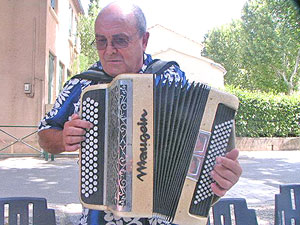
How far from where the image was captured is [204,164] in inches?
65.5

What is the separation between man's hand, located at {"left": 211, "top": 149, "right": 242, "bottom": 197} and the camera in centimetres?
164

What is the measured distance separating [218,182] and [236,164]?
115 millimetres

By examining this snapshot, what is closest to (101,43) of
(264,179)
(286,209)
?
(286,209)

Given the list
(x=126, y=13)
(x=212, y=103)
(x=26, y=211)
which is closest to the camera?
(x=212, y=103)

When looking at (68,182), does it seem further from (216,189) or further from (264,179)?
(216,189)

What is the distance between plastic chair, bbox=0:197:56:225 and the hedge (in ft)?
37.4

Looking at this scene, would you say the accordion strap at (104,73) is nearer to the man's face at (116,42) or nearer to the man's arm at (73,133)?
the man's face at (116,42)

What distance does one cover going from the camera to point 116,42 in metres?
1.77

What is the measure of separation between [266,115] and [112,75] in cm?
1308

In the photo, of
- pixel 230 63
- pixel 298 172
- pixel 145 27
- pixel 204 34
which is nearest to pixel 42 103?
pixel 298 172

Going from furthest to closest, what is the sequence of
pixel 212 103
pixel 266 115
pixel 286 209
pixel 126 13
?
pixel 266 115
pixel 286 209
pixel 126 13
pixel 212 103

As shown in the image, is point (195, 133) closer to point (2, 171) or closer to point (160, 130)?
point (160, 130)

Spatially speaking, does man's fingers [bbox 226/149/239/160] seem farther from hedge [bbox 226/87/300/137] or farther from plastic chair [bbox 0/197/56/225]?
hedge [bbox 226/87/300/137]

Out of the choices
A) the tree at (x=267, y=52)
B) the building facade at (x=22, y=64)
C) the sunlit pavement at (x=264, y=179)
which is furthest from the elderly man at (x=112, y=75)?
the tree at (x=267, y=52)
